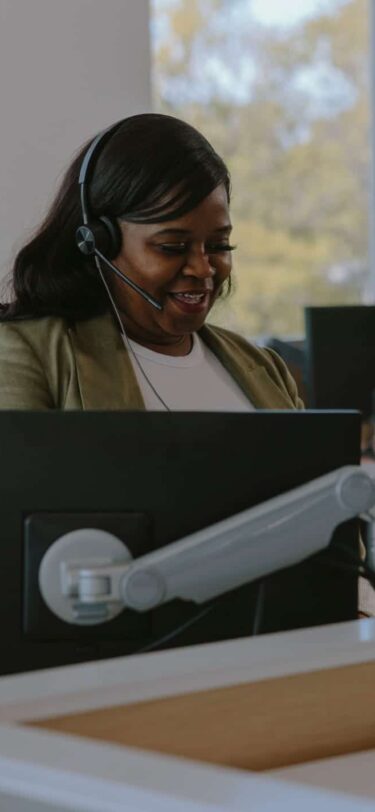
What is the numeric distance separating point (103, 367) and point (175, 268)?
6.6 inches

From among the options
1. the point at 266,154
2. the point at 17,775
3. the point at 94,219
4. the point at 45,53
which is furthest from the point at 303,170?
the point at 17,775

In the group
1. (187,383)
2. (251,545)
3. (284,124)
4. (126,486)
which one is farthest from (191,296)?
(284,124)

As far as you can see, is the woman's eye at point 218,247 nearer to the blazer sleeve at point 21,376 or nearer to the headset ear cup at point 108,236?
the headset ear cup at point 108,236

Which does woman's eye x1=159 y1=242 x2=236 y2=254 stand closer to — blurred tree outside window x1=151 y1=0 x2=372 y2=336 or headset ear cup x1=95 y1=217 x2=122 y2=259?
headset ear cup x1=95 y1=217 x2=122 y2=259

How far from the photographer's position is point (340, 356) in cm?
300

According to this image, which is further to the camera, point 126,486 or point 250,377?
point 250,377

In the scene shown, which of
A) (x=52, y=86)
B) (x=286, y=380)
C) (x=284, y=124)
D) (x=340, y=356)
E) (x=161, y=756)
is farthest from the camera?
(x=284, y=124)

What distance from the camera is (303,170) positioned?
8367 millimetres

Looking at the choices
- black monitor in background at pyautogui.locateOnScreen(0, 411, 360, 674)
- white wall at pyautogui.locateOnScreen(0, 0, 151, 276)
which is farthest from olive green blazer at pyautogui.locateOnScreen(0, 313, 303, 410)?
white wall at pyautogui.locateOnScreen(0, 0, 151, 276)

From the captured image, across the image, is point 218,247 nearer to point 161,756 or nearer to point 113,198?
point 113,198

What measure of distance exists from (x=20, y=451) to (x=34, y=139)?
1.61 m

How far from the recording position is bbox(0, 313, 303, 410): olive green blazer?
5.68 feet

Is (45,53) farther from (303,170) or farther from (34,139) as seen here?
(303,170)

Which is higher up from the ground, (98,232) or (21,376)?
(98,232)
